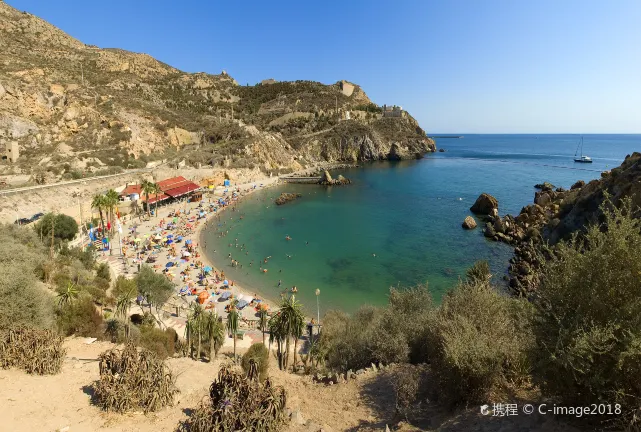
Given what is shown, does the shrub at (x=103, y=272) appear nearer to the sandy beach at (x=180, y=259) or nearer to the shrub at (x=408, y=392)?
the sandy beach at (x=180, y=259)

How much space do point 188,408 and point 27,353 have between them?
5.15 meters

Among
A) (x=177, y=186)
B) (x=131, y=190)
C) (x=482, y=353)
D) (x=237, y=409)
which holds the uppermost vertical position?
(x=177, y=186)

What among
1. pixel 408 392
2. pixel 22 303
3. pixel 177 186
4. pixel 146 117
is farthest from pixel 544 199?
pixel 146 117

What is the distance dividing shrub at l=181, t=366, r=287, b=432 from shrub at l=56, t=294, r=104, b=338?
29.8 feet

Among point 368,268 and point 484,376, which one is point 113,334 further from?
point 368,268

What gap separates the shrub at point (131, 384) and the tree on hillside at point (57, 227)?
22852mm

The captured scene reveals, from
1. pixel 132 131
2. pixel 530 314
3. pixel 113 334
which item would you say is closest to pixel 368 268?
pixel 113 334

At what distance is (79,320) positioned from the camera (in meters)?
14.5

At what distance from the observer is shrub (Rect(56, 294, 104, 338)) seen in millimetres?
14023

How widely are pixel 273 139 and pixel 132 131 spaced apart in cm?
3692

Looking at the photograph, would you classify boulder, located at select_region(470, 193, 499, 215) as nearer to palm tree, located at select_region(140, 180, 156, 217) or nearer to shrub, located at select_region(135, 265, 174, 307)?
shrub, located at select_region(135, 265, 174, 307)

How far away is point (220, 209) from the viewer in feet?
164

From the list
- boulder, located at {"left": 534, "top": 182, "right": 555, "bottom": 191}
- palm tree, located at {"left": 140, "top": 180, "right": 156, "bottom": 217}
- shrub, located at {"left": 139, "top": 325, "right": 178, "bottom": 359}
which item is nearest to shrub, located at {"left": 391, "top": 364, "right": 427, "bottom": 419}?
shrub, located at {"left": 139, "top": 325, "right": 178, "bottom": 359}

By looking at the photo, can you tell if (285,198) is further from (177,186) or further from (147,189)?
(147,189)
